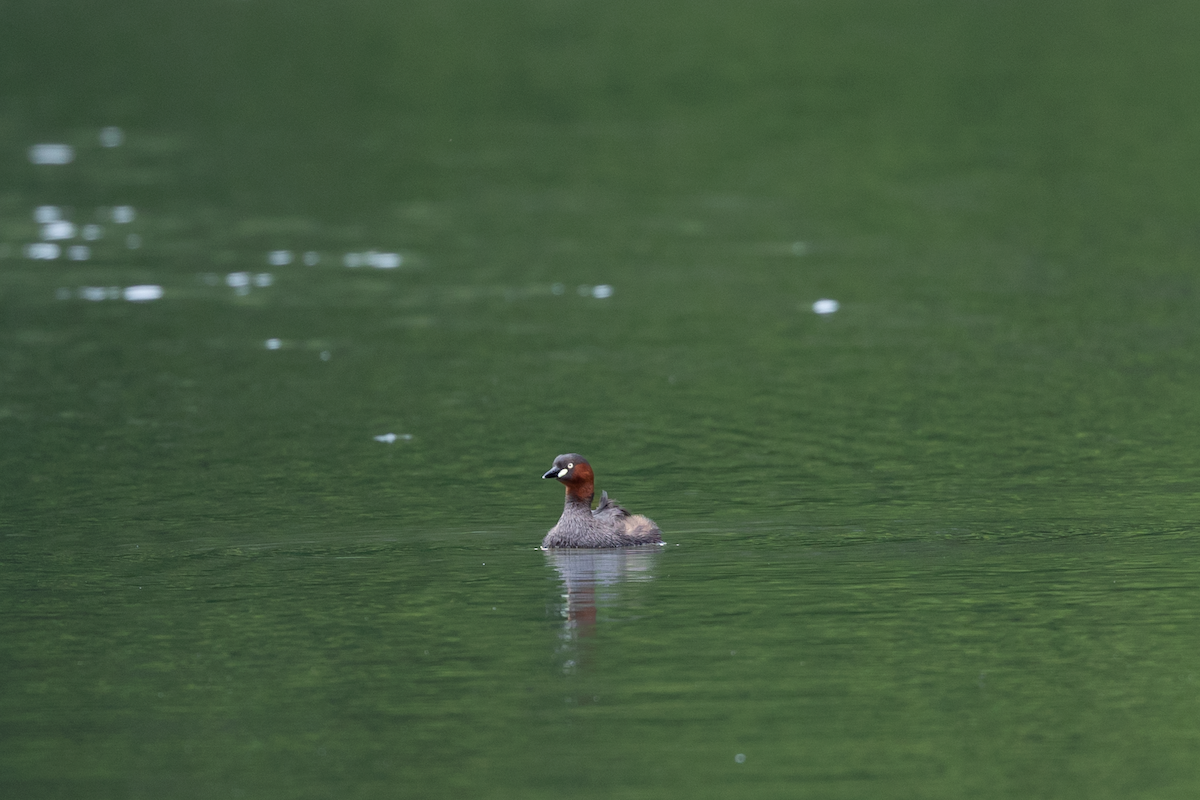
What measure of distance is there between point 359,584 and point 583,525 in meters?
1.95

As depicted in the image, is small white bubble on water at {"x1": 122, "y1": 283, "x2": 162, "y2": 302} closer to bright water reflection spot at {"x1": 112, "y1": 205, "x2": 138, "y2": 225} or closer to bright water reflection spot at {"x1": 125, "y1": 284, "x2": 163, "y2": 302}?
bright water reflection spot at {"x1": 125, "y1": 284, "x2": 163, "y2": 302}

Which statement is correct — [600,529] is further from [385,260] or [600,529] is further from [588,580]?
[385,260]

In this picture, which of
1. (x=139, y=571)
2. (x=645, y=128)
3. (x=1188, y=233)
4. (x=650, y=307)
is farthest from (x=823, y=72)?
(x=139, y=571)

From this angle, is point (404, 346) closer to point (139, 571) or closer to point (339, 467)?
point (339, 467)

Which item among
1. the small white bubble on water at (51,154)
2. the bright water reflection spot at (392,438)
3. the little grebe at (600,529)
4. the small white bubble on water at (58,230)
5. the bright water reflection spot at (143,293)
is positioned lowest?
the little grebe at (600,529)

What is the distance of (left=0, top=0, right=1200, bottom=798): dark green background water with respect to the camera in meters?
11.6

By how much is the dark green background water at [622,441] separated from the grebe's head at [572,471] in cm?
73

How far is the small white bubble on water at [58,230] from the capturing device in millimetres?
33156

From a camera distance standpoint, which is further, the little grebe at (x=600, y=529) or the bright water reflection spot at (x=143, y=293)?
the bright water reflection spot at (x=143, y=293)

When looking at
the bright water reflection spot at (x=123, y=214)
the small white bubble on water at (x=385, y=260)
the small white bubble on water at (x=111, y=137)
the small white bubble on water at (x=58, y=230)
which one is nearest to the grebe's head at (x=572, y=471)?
the small white bubble on water at (x=385, y=260)

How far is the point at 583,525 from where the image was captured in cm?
1617

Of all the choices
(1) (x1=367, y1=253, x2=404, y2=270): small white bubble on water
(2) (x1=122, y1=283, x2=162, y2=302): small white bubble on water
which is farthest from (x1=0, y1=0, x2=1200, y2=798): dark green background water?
(1) (x1=367, y1=253, x2=404, y2=270): small white bubble on water

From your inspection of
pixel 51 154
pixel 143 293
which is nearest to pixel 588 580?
pixel 143 293

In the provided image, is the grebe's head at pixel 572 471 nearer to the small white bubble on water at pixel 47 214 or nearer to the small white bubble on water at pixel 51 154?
the small white bubble on water at pixel 47 214
